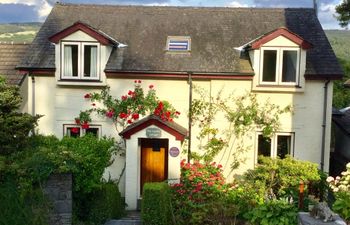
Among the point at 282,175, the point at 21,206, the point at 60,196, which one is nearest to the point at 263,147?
the point at 282,175

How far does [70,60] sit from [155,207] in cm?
720

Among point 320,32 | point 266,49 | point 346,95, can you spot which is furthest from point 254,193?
point 346,95

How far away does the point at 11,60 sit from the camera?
2212cm

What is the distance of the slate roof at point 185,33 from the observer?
1809cm

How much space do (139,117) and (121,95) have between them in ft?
3.73

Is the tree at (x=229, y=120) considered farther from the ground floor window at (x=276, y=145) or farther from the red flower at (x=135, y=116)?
the red flower at (x=135, y=116)

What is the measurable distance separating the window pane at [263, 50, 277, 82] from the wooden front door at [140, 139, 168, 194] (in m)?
4.63

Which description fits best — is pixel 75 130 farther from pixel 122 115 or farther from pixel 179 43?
pixel 179 43

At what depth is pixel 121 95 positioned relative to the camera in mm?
18141

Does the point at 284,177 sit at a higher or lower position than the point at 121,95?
lower

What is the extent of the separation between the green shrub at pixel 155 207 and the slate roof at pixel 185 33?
5.60 m

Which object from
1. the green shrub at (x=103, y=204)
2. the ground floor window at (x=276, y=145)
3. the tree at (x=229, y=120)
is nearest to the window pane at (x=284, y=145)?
the ground floor window at (x=276, y=145)

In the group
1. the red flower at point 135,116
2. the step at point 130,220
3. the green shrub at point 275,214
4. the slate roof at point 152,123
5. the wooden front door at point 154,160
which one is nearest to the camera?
the green shrub at point 275,214

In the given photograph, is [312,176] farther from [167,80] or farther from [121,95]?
[121,95]
